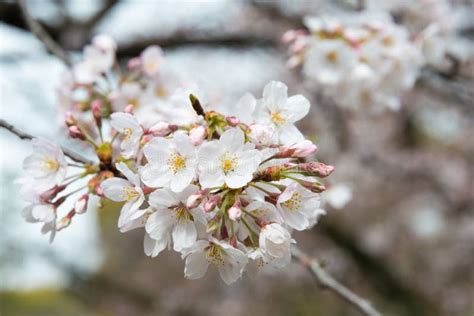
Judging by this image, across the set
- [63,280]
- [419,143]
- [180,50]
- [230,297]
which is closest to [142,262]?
[230,297]

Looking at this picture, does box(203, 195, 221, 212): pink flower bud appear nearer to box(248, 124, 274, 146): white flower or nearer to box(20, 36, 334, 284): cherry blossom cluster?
box(20, 36, 334, 284): cherry blossom cluster

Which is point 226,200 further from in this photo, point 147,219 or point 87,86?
point 87,86

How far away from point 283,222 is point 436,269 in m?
7.48

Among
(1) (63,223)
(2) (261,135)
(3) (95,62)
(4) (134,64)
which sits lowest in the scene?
(1) (63,223)

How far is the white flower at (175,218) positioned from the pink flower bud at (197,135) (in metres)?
0.10

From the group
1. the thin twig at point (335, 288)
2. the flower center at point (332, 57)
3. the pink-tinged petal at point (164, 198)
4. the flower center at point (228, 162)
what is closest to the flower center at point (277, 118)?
the flower center at point (228, 162)

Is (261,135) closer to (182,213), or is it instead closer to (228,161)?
(228,161)

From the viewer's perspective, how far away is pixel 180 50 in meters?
3.83

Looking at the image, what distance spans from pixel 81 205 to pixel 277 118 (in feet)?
1.72

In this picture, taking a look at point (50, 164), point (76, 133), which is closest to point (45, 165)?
point (50, 164)

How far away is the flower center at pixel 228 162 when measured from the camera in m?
0.99

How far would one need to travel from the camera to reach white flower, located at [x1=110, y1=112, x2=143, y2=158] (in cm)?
115

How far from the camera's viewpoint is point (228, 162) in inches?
38.9

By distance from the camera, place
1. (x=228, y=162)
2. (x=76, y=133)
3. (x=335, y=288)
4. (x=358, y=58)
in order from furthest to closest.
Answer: (x=358, y=58)
(x=335, y=288)
(x=76, y=133)
(x=228, y=162)
